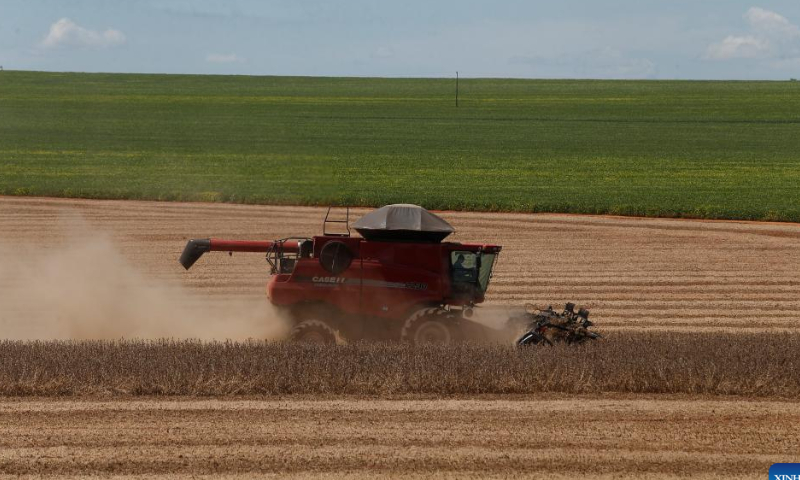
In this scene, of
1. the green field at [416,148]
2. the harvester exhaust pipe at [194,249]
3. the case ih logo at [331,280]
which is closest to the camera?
the case ih logo at [331,280]

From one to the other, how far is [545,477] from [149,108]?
76887 millimetres

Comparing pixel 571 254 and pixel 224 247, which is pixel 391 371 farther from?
pixel 571 254

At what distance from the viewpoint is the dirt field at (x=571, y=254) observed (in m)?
18.7

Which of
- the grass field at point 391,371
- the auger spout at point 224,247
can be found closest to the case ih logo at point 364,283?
the auger spout at point 224,247

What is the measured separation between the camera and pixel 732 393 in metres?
12.3

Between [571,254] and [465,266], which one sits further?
[571,254]

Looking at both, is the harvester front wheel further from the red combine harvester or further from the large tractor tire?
the large tractor tire

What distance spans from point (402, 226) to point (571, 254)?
9993 millimetres

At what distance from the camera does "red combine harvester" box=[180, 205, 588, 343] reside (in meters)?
14.5

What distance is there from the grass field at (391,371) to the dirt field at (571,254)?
4.29 metres

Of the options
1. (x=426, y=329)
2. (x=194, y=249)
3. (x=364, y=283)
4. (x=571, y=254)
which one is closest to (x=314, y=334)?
(x=364, y=283)

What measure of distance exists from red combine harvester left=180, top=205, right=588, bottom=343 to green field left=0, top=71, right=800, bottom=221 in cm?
1669

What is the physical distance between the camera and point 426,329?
14.4m

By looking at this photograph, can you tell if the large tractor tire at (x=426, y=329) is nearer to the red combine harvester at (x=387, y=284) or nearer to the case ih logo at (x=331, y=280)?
the red combine harvester at (x=387, y=284)
